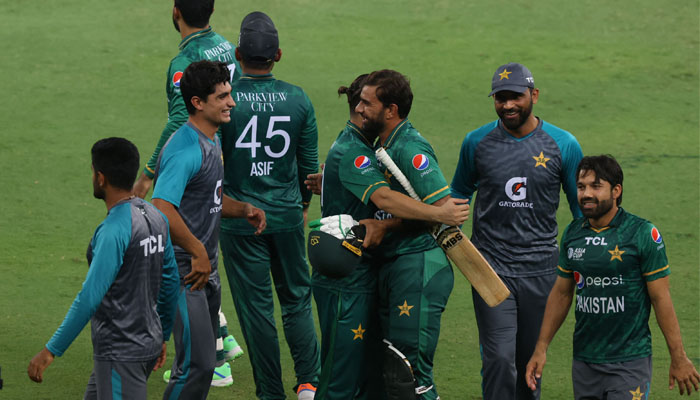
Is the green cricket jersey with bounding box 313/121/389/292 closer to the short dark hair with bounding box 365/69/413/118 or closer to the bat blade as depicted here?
the short dark hair with bounding box 365/69/413/118

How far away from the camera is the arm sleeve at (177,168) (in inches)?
211

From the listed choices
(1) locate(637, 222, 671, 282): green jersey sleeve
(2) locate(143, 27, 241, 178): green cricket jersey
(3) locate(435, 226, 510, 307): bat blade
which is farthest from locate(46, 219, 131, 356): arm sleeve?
(1) locate(637, 222, 671, 282): green jersey sleeve

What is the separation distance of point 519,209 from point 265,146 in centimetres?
162

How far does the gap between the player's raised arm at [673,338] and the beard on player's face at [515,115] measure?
4.26ft

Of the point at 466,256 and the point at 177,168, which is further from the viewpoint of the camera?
the point at 466,256

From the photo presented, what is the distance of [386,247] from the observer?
5582 millimetres

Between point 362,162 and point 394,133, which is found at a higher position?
point 394,133

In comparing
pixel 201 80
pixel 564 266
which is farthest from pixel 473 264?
pixel 201 80

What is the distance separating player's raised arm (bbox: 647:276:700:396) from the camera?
5090 millimetres

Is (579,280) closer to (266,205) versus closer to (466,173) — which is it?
(466,173)

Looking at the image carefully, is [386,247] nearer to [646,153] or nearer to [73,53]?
[646,153]

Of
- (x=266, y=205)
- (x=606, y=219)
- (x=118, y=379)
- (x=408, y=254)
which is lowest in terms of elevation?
(x=118, y=379)

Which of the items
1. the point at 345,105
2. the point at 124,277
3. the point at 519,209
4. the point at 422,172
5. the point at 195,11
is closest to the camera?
the point at 124,277

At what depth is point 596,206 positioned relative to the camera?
5.26 meters
